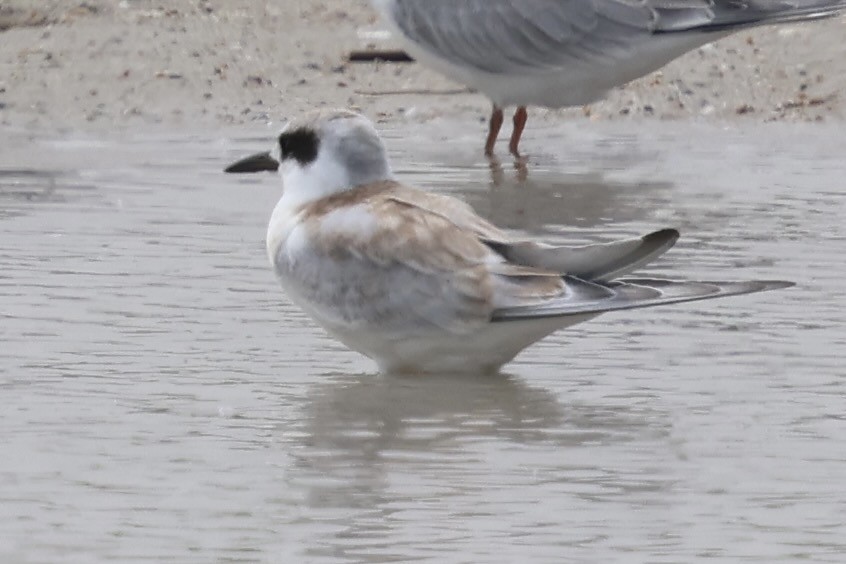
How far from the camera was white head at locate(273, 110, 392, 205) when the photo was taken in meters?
5.04

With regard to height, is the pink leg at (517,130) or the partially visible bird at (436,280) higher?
the partially visible bird at (436,280)

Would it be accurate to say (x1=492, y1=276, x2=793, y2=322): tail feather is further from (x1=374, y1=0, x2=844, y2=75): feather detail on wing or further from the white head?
(x1=374, y1=0, x2=844, y2=75): feather detail on wing

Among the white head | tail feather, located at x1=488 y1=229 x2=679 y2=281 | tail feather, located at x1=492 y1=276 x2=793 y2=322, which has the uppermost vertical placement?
the white head

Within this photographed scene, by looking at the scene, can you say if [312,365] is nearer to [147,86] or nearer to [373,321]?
[373,321]

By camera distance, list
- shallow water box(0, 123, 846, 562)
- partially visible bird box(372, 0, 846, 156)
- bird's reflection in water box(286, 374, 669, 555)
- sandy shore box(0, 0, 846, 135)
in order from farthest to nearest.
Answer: sandy shore box(0, 0, 846, 135) < partially visible bird box(372, 0, 846, 156) < bird's reflection in water box(286, 374, 669, 555) < shallow water box(0, 123, 846, 562)

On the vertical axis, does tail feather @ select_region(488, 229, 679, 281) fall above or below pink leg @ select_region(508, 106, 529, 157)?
above

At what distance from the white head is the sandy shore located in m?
3.85

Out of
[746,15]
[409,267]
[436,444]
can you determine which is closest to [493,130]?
[746,15]

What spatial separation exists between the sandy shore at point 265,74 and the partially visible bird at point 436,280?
4.13 m

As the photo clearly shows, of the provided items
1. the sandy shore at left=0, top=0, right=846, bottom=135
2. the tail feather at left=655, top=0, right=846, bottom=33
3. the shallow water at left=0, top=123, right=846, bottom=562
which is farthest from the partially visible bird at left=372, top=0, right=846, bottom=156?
the shallow water at left=0, top=123, right=846, bottom=562

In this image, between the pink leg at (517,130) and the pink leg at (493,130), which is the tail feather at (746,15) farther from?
the pink leg at (493,130)

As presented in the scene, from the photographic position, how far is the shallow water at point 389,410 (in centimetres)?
351

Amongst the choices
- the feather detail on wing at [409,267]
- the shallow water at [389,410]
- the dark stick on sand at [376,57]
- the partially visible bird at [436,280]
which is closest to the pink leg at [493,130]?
the shallow water at [389,410]

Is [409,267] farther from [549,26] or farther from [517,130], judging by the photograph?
[549,26]
